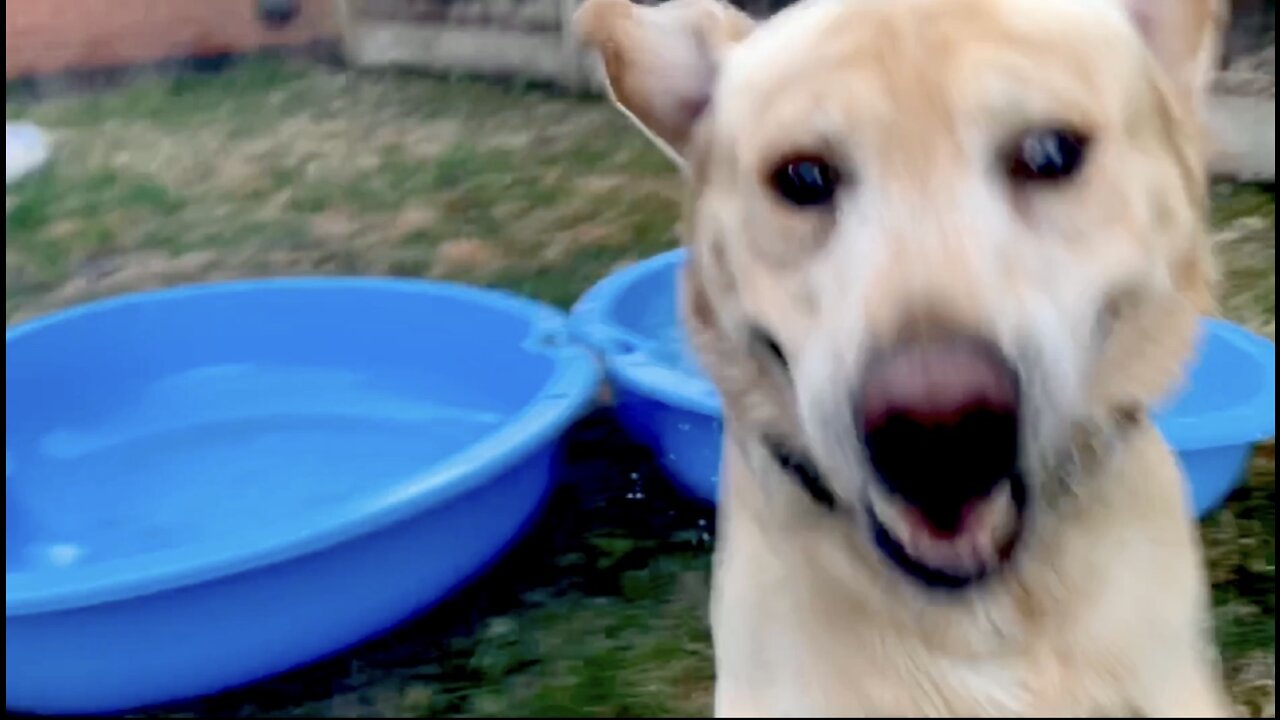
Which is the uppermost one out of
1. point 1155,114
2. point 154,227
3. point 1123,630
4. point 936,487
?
point 1155,114

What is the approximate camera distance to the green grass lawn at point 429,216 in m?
1.56

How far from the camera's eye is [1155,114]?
87cm

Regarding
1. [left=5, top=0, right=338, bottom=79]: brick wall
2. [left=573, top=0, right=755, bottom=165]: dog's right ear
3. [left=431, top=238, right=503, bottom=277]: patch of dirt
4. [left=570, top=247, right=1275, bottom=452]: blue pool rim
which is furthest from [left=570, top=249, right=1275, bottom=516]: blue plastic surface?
[left=5, top=0, right=338, bottom=79]: brick wall

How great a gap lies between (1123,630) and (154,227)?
204 cm

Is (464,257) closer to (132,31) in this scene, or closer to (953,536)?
(132,31)

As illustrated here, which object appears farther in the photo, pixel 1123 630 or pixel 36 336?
pixel 36 336

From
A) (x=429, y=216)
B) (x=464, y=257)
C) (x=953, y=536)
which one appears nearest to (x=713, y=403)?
(x=953, y=536)

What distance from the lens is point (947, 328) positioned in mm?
719

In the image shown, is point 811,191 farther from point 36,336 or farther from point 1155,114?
point 36,336

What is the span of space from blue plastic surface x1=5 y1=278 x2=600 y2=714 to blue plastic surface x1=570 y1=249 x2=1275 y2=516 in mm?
65

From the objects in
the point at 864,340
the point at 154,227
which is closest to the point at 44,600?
the point at 864,340

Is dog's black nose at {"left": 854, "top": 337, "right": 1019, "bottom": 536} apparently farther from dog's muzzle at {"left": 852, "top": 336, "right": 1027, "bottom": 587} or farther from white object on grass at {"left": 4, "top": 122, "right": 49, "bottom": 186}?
white object on grass at {"left": 4, "top": 122, "right": 49, "bottom": 186}

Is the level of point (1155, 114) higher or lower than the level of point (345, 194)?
higher

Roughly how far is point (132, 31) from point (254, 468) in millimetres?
925
